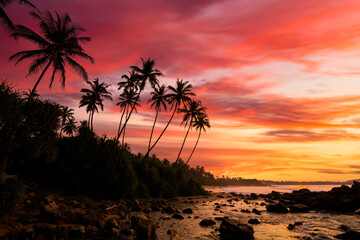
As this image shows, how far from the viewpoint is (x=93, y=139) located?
72.0 feet

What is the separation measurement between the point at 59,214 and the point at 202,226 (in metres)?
7.80

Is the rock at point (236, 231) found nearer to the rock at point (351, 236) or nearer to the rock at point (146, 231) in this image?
the rock at point (146, 231)

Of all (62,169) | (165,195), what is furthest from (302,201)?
(62,169)

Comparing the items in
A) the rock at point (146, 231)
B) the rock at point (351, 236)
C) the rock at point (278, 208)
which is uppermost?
the rock at point (351, 236)

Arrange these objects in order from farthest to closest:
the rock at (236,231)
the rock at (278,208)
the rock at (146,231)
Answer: the rock at (278,208), the rock at (236,231), the rock at (146,231)

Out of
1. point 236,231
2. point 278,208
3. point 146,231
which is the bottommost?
point 278,208

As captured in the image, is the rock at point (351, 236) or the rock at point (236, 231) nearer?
the rock at point (351, 236)

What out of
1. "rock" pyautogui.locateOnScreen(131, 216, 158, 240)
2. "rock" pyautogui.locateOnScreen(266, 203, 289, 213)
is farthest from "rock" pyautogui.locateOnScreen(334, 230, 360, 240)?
"rock" pyautogui.locateOnScreen(266, 203, 289, 213)

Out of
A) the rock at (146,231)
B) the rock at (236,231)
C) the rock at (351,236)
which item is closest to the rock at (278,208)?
the rock at (351,236)

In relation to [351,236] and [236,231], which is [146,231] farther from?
[351,236]

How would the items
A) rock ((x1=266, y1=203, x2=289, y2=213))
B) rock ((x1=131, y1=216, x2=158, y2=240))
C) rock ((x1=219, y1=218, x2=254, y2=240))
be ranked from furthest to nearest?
rock ((x1=266, y1=203, x2=289, y2=213)) < rock ((x1=219, y1=218, x2=254, y2=240)) < rock ((x1=131, y1=216, x2=158, y2=240))

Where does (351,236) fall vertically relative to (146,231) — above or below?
above

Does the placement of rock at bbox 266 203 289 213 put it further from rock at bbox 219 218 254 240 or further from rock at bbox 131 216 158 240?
rock at bbox 131 216 158 240

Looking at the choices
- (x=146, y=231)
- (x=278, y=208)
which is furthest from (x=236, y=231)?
(x=278, y=208)
